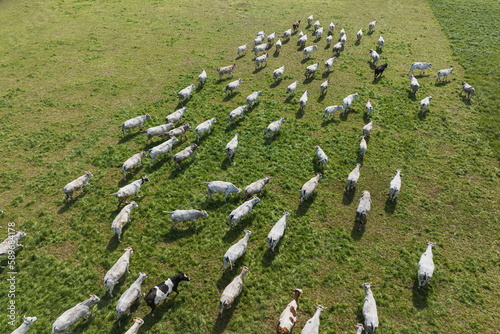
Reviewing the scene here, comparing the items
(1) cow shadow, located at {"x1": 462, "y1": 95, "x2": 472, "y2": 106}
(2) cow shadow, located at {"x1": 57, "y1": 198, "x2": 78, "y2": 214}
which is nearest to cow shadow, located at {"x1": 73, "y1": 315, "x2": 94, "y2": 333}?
(2) cow shadow, located at {"x1": 57, "y1": 198, "x2": 78, "y2": 214}

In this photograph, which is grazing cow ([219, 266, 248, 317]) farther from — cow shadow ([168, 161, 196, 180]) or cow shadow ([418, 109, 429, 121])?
cow shadow ([418, 109, 429, 121])

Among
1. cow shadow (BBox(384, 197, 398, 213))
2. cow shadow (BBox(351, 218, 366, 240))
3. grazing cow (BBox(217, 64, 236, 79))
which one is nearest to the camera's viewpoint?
cow shadow (BBox(351, 218, 366, 240))

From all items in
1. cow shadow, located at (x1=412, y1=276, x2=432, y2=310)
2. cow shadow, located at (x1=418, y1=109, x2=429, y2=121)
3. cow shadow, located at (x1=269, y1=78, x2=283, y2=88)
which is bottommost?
cow shadow, located at (x1=412, y1=276, x2=432, y2=310)

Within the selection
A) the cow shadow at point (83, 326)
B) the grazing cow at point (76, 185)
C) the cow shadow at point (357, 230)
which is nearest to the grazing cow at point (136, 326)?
the cow shadow at point (83, 326)

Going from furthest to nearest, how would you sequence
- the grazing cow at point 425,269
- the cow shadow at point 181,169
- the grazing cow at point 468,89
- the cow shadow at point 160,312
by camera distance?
1. the grazing cow at point 468,89
2. the cow shadow at point 181,169
3. the grazing cow at point 425,269
4. the cow shadow at point 160,312

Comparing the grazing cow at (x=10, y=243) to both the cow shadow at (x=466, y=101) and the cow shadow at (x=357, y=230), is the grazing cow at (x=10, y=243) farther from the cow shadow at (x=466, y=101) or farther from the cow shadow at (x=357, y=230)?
the cow shadow at (x=466, y=101)

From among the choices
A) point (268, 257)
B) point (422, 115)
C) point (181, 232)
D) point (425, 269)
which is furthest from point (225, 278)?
point (422, 115)
